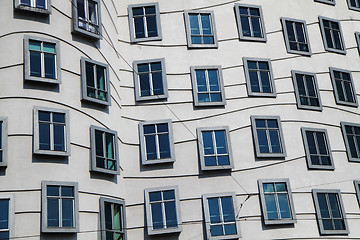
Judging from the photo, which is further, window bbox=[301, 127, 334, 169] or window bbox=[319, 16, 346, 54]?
window bbox=[319, 16, 346, 54]

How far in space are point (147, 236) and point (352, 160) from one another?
10200 millimetres

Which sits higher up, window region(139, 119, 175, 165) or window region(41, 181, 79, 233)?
window region(139, 119, 175, 165)

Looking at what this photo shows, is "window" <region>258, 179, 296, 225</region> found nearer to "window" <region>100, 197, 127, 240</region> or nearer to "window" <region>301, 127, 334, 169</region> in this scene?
"window" <region>301, 127, 334, 169</region>

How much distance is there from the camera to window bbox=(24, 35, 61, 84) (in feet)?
66.6

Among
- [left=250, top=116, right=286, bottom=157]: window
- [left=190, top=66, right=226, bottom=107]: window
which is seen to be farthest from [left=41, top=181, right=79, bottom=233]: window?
[left=250, top=116, right=286, bottom=157]: window

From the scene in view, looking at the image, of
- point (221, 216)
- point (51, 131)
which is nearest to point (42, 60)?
point (51, 131)

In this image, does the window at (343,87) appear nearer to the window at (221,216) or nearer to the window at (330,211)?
the window at (330,211)

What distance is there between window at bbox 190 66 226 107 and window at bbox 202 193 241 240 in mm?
4261

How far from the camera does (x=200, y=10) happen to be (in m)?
26.3

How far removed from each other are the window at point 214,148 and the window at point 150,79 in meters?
2.54

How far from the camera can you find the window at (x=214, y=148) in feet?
76.5

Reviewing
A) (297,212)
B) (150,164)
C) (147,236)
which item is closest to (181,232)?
(147,236)

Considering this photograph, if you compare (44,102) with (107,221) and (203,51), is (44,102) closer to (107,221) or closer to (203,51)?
(107,221)

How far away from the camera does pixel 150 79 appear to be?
81.4 feet
